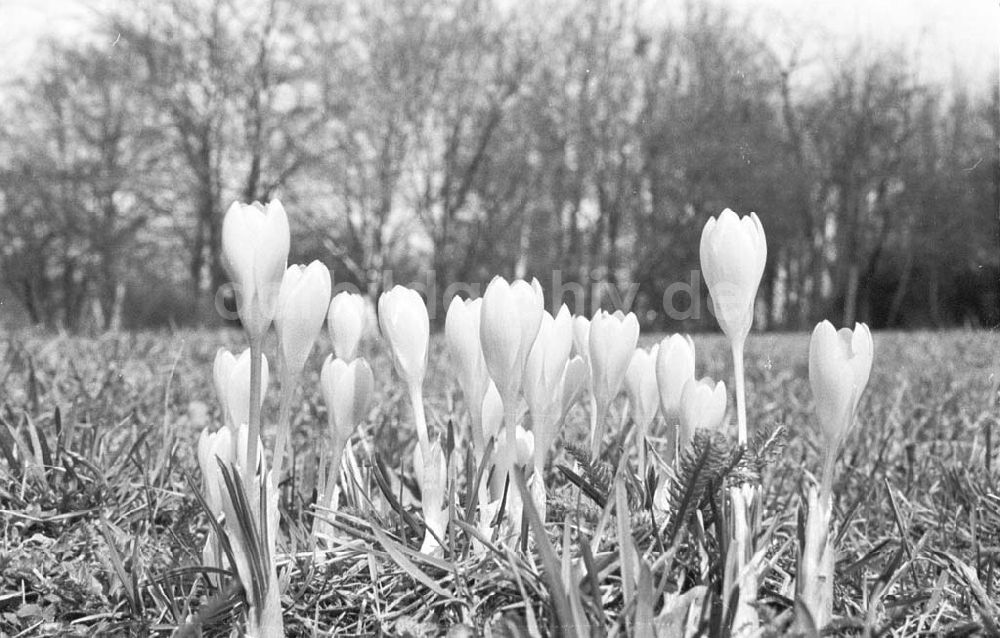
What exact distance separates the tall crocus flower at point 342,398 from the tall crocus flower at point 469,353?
112 millimetres

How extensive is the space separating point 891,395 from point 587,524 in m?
2.64

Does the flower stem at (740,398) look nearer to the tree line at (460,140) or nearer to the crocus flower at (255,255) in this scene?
the crocus flower at (255,255)

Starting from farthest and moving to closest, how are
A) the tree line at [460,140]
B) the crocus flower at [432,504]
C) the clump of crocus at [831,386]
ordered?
the tree line at [460,140]
the crocus flower at [432,504]
the clump of crocus at [831,386]

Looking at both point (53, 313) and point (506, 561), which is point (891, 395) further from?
point (53, 313)

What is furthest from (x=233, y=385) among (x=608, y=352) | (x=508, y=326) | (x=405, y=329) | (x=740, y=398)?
(x=740, y=398)

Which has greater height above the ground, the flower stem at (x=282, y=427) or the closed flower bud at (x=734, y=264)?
the closed flower bud at (x=734, y=264)

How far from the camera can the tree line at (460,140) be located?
57.2ft

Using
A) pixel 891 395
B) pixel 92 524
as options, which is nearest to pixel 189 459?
pixel 92 524

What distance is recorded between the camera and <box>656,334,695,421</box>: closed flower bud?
3.22 ft

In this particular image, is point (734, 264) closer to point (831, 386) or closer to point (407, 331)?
point (831, 386)

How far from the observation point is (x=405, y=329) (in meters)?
0.97

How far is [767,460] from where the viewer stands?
2.73 ft

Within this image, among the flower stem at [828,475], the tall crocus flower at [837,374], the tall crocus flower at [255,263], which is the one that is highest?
the tall crocus flower at [255,263]

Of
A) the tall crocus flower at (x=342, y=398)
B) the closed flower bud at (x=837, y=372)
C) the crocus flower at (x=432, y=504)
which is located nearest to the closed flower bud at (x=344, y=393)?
the tall crocus flower at (x=342, y=398)
